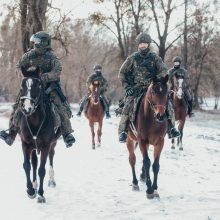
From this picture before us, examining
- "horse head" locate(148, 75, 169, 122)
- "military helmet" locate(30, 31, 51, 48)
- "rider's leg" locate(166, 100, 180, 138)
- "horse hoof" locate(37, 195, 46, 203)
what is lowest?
"horse hoof" locate(37, 195, 46, 203)

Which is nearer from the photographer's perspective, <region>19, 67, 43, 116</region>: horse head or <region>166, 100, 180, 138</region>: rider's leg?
<region>19, 67, 43, 116</region>: horse head

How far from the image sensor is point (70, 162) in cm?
1251

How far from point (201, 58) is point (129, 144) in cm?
4521

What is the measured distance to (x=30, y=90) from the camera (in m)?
7.66

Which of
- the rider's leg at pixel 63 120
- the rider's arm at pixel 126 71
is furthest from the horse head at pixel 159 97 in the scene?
the rider's leg at pixel 63 120

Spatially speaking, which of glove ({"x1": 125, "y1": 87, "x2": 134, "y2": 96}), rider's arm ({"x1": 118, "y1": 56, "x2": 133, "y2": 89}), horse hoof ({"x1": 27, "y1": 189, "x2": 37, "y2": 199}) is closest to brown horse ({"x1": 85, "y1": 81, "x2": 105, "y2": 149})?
rider's arm ({"x1": 118, "y1": 56, "x2": 133, "y2": 89})

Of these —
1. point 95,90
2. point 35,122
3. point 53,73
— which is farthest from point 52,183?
point 95,90

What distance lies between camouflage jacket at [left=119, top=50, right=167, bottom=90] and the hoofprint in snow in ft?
7.33

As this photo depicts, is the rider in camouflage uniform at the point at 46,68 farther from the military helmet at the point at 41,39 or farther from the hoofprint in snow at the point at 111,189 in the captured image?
the hoofprint in snow at the point at 111,189

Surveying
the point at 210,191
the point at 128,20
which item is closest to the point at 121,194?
the point at 210,191

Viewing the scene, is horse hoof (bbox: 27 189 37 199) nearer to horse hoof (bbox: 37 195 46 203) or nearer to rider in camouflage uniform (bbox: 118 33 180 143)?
horse hoof (bbox: 37 195 46 203)

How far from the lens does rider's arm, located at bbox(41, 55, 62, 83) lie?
332 inches

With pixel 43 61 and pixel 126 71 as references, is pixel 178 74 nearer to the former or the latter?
pixel 126 71

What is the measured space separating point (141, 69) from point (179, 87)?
635 centimetres
